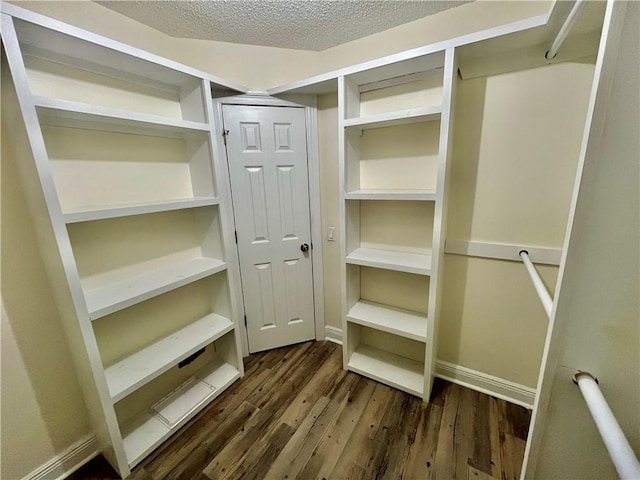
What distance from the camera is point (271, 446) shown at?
5.24 ft

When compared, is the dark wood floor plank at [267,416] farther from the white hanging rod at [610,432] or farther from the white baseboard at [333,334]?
the white hanging rod at [610,432]

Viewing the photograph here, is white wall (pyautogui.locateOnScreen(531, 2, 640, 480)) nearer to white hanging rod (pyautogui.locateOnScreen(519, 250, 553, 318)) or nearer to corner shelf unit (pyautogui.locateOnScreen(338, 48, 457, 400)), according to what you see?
white hanging rod (pyautogui.locateOnScreen(519, 250, 553, 318))

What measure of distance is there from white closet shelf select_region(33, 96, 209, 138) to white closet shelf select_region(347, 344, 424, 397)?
2.12 metres

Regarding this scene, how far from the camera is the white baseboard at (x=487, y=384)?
1.79m

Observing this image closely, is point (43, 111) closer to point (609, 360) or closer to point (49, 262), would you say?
point (49, 262)

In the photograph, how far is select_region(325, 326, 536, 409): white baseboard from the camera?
1795 millimetres

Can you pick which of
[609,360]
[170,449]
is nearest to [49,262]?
[170,449]

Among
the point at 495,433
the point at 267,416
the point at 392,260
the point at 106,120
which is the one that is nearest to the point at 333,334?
the point at 267,416

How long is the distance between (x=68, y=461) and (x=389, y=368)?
208 centimetres

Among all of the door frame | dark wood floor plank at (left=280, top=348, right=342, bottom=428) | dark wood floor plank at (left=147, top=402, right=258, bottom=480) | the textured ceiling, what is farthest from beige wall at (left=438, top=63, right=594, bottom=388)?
dark wood floor plank at (left=147, top=402, right=258, bottom=480)

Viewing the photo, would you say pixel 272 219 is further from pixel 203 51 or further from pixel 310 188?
pixel 203 51

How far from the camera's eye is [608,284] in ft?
1.74

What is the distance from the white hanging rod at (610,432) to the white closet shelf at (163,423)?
2068 mm

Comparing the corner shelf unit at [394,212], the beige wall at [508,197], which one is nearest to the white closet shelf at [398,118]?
the corner shelf unit at [394,212]
